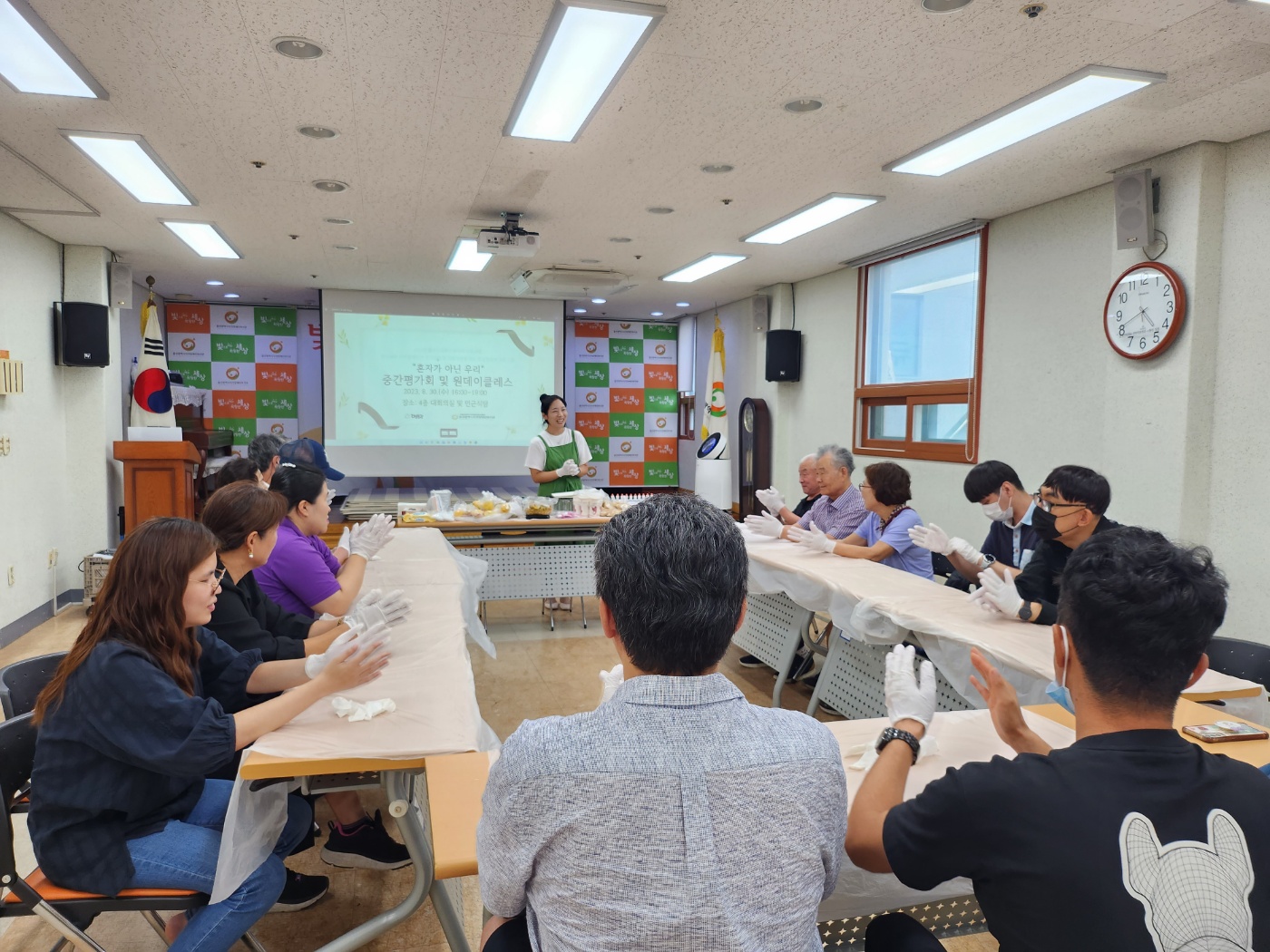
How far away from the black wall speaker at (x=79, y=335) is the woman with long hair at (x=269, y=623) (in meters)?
4.03

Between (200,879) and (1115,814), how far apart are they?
146cm

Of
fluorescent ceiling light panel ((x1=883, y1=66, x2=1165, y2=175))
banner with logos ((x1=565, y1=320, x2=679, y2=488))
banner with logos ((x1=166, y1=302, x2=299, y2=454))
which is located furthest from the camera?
banner with logos ((x1=565, y1=320, x2=679, y2=488))

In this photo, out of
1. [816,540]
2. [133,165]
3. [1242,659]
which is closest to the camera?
[1242,659]

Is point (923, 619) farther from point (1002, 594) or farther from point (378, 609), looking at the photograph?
A: point (378, 609)

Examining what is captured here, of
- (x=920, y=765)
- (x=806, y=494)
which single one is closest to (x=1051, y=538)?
(x=920, y=765)

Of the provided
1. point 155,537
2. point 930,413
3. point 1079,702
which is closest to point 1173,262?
point 930,413

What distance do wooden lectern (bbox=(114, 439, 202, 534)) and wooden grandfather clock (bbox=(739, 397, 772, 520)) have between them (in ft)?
15.5

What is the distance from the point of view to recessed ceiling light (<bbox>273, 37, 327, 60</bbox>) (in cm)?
247

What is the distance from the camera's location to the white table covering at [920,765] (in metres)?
1.20

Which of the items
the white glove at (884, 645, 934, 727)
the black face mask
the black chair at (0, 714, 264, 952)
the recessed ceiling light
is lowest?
the black chair at (0, 714, 264, 952)

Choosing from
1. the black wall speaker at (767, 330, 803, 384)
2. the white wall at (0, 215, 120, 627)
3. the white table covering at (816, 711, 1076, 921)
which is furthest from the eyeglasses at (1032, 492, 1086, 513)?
the white wall at (0, 215, 120, 627)

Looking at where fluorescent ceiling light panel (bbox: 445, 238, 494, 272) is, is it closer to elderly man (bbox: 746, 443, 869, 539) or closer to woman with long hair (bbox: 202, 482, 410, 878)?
elderly man (bbox: 746, 443, 869, 539)

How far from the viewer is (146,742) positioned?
52.4 inches

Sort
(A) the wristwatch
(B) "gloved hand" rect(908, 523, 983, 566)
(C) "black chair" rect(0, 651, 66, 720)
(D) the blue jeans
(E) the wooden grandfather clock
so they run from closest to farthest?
1. (A) the wristwatch
2. (D) the blue jeans
3. (C) "black chair" rect(0, 651, 66, 720)
4. (B) "gloved hand" rect(908, 523, 983, 566)
5. (E) the wooden grandfather clock
